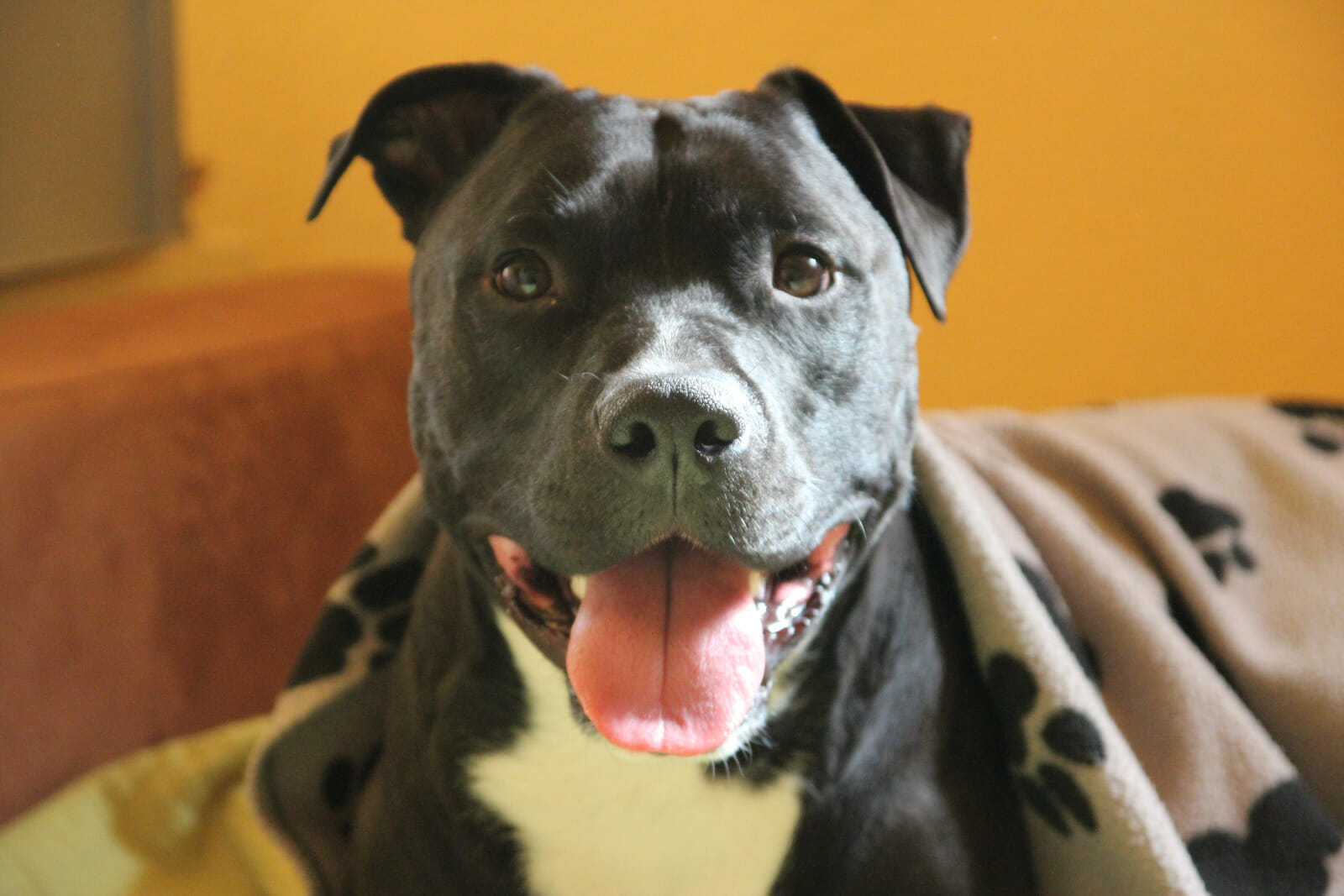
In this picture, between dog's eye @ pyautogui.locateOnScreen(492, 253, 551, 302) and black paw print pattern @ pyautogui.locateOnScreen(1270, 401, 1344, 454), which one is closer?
dog's eye @ pyautogui.locateOnScreen(492, 253, 551, 302)

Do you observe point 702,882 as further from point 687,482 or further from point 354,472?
point 354,472

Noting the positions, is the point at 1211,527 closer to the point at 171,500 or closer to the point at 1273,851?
the point at 1273,851

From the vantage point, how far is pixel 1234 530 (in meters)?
1.62

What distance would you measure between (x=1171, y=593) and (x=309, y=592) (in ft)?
4.17

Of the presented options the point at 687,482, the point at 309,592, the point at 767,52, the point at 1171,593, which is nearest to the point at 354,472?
the point at 309,592

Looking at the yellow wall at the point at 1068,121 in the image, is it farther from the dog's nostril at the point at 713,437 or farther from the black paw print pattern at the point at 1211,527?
the dog's nostril at the point at 713,437

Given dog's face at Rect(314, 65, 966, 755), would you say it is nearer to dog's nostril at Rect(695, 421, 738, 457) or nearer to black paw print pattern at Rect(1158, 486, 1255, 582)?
dog's nostril at Rect(695, 421, 738, 457)

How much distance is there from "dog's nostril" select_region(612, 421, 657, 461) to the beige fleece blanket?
0.56 m

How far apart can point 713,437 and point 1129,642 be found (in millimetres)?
748

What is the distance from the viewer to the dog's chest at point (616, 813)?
1.20 metres

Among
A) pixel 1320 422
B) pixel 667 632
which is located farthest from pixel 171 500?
pixel 1320 422

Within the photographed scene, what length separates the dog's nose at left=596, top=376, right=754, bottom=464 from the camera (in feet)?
2.98

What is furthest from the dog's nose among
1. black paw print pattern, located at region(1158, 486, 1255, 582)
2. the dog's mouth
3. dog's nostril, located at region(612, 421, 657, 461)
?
black paw print pattern, located at region(1158, 486, 1255, 582)

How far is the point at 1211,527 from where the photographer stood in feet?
5.30
